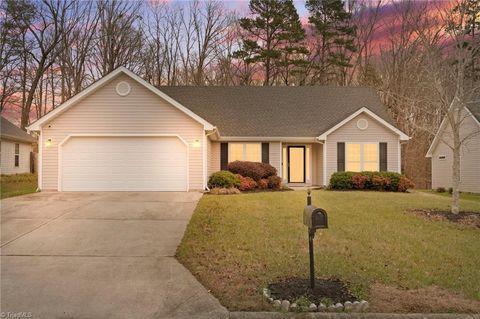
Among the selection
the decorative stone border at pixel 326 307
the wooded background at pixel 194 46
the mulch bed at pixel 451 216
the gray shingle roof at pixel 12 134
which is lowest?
the decorative stone border at pixel 326 307

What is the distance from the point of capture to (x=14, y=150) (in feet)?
86.1

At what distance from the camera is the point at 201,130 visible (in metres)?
15.5

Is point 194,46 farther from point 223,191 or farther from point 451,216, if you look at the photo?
point 451,216

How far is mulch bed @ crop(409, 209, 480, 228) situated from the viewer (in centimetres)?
964

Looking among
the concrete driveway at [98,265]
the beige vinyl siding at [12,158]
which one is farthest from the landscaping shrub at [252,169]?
the beige vinyl siding at [12,158]

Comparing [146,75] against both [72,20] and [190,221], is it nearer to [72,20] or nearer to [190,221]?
[72,20]

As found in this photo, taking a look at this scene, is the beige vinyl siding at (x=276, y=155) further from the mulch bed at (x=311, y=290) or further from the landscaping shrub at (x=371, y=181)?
the mulch bed at (x=311, y=290)

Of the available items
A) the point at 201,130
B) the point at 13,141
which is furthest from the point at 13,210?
the point at 13,141

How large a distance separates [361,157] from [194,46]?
1920 cm

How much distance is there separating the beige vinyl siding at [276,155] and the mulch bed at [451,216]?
867 cm

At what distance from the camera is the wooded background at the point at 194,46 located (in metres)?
30.1

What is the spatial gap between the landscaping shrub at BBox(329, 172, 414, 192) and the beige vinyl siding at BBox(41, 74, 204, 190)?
639 centimetres

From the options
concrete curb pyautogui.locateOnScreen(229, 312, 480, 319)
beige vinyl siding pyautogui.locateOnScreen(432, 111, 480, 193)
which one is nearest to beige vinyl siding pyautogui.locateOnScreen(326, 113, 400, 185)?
beige vinyl siding pyautogui.locateOnScreen(432, 111, 480, 193)

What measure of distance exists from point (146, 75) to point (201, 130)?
60.8ft
